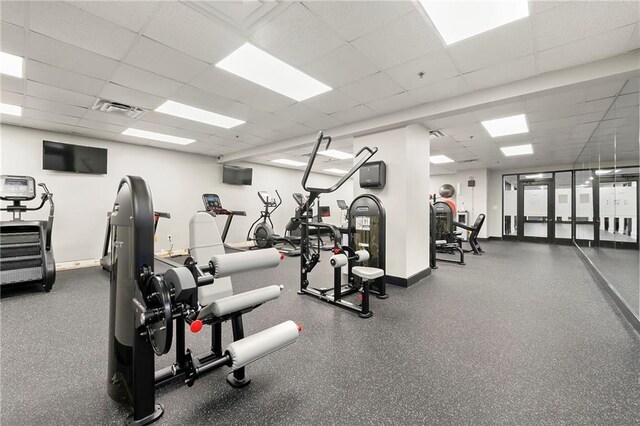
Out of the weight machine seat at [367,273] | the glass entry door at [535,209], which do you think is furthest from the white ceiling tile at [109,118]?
the glass entry door at [535,209]

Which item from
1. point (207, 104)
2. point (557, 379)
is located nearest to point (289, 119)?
point (207, 104)

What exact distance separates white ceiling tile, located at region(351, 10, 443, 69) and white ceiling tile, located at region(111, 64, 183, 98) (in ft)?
7.86

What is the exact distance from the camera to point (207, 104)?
158 inches

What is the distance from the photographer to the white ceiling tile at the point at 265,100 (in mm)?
3650

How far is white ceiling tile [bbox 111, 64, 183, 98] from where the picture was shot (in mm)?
3037

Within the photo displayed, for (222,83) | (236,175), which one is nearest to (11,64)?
(222,83)

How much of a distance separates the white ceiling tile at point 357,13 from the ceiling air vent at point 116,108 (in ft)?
11.5

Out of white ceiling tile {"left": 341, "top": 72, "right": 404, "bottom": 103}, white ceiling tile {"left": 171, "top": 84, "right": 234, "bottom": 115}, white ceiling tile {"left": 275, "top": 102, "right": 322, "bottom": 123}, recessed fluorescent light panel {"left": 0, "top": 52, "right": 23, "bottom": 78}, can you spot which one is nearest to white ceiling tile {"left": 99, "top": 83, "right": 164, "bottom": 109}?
white ceiling tile {"left": 171, "top": 84, "right": 234, "bottom": 115}

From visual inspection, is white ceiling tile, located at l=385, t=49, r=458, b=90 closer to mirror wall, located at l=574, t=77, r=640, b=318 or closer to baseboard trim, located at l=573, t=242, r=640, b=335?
mirror wall, located at l=574, t=77, r=640, b=318

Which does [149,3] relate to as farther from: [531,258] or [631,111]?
[531,258]

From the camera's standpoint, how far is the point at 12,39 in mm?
2449

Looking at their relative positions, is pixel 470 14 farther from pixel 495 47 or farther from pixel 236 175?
pixel 236 175

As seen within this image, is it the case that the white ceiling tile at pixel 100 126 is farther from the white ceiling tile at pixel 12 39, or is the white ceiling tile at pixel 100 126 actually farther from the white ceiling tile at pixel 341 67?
the white ceiling tile at pixel 341 67

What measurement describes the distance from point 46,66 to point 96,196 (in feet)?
12.3
